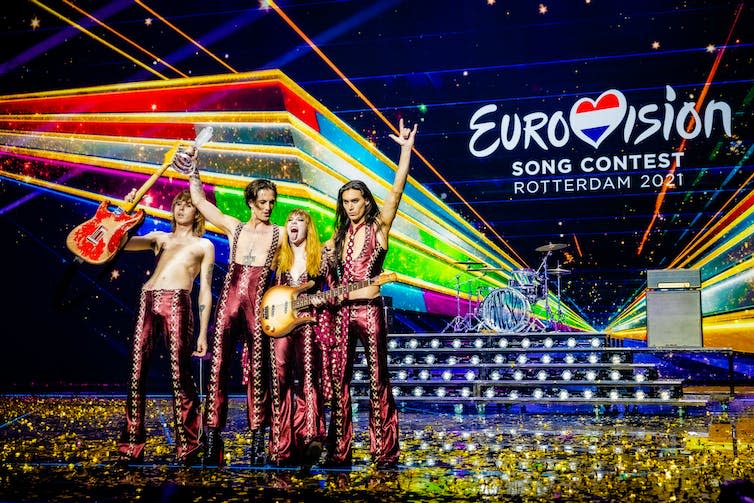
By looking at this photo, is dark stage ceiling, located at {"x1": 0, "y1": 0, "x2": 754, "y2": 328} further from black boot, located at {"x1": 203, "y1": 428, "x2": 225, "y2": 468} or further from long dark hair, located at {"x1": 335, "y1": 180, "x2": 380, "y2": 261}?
black boot, located at {"x1": 203, "y1": 428, "x2": 225, "y2": 468}

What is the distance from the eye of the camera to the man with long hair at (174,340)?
3.87m

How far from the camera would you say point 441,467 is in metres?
3.58

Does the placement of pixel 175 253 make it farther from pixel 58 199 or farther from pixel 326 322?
pixel 58 199

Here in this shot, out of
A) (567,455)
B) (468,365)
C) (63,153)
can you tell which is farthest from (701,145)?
(63,153)

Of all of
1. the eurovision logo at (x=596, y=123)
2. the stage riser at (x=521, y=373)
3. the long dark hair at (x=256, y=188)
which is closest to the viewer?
the long dark hair at (x=256, y=188)

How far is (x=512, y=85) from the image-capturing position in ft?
25.8

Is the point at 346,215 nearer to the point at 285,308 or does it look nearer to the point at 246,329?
the point at 285,308

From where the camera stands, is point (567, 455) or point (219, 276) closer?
point (567, 455)

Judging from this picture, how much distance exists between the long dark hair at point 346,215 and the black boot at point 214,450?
109cm

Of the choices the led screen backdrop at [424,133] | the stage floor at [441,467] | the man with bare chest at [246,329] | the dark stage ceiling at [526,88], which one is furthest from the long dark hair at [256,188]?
the dark stage ceiling at [526,88]

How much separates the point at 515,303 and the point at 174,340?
4815mm

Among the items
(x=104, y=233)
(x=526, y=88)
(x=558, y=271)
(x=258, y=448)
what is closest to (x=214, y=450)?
(x=258, y=448)

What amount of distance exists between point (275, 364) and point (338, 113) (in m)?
4.72

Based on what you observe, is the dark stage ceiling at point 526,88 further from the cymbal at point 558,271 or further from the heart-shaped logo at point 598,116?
the cymbal at point 558,271
